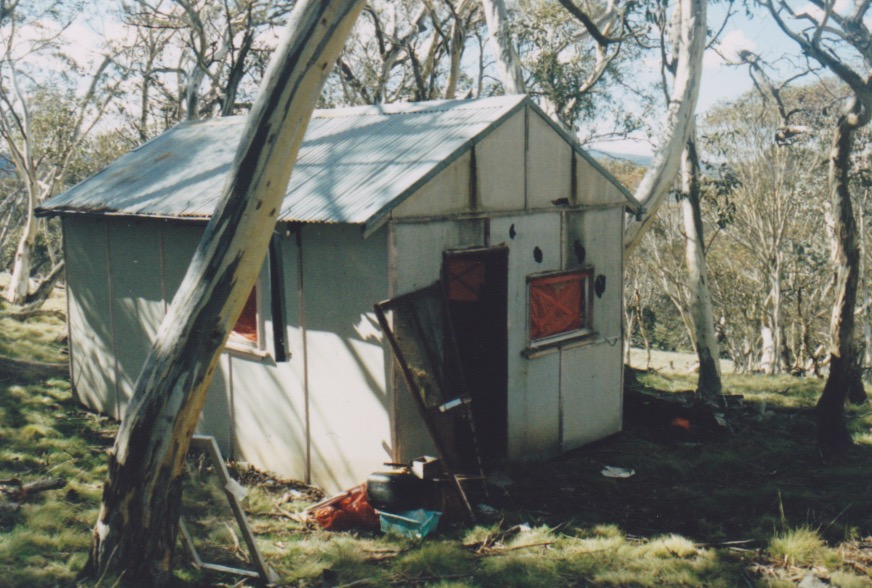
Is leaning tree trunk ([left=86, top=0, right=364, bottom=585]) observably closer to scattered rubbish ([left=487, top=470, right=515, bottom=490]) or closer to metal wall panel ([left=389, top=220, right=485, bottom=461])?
metal wall panel ([left=389, top=220, right=485, bottom=461])

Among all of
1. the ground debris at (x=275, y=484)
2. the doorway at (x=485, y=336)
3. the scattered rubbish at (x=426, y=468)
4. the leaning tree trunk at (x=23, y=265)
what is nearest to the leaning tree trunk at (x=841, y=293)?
the doorway at (x=485, y=336)

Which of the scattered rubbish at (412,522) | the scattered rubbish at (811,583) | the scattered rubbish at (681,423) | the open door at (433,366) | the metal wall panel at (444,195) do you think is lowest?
the scattered rubbish at (811,583)

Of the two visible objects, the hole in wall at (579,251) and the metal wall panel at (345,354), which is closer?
the metal wall panel at (345,354)

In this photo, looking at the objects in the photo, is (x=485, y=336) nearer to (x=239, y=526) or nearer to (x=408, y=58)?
(x=239, y=526)

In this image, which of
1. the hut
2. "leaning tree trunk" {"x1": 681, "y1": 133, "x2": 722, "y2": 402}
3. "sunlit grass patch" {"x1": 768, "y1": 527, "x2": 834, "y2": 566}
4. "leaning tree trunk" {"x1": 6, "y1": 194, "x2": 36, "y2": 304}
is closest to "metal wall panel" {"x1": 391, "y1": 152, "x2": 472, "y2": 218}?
the hut

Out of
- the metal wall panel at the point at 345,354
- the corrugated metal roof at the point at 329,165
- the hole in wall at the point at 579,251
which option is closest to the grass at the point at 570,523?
the metal wall panel at the point at 345,354

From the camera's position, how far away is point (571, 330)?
8914 millimetres

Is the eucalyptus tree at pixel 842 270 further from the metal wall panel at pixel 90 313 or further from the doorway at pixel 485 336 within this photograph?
the metal wall panel at pixel 90 313

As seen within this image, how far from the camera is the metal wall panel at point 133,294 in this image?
30.3ft

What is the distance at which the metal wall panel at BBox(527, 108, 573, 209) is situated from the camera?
8.07 metres

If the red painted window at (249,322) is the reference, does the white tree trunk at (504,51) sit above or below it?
above

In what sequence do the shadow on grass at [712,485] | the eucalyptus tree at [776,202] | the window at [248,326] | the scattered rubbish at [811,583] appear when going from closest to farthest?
the scattered rubbish at [811,583]
the shadow on grass at [712,485]
the window at [248,326]
the eucalyptus tree at [776,202]

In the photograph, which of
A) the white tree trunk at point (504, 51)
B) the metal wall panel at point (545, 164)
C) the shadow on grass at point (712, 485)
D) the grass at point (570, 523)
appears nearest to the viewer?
the grass at point (570, 523)

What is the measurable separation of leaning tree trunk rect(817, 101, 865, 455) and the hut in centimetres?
230
